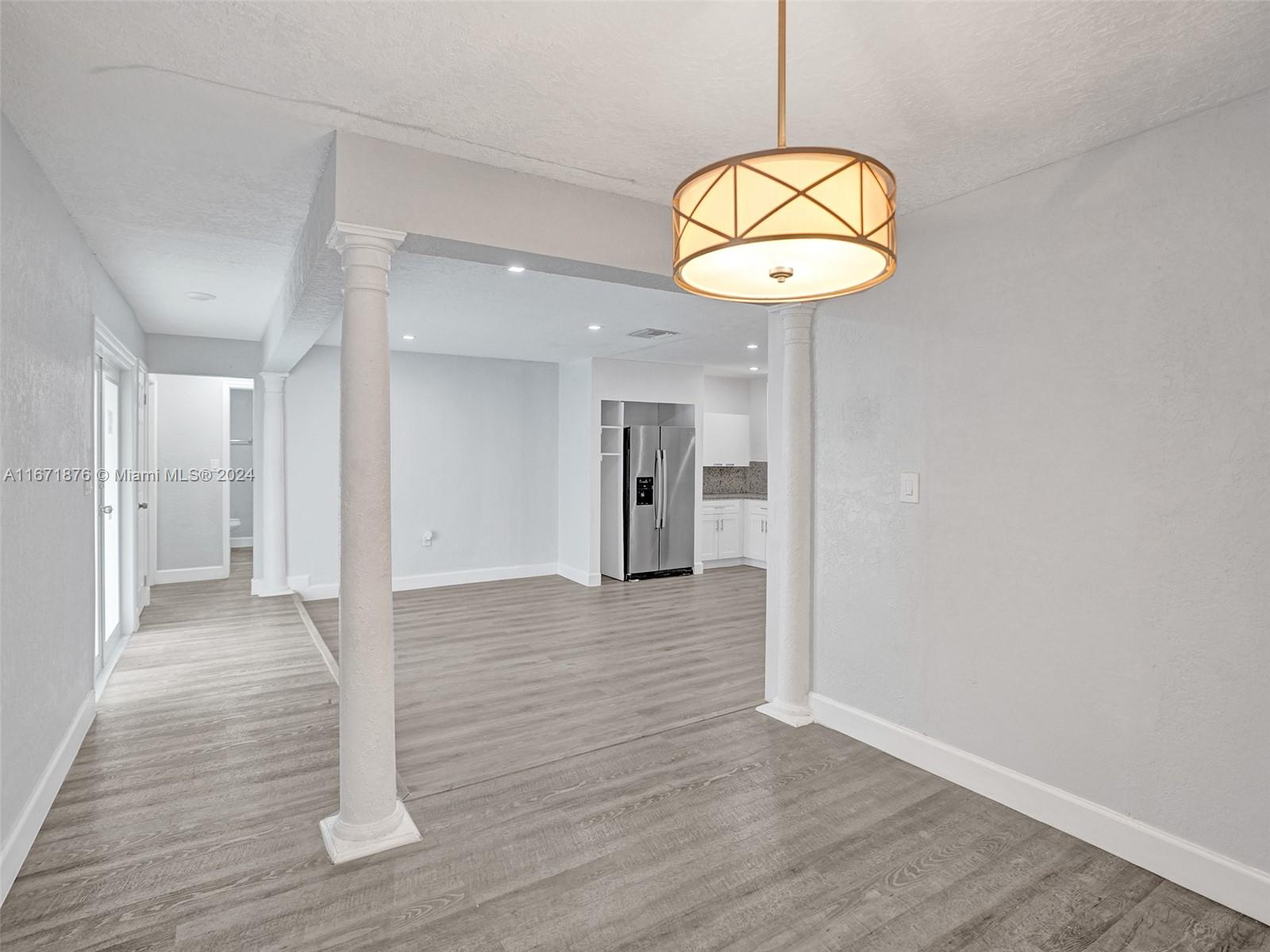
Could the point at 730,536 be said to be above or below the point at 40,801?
above

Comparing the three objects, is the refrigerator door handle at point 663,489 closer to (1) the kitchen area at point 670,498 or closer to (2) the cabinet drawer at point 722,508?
(1) the kitchen area at point 670,498

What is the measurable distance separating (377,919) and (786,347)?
292 centimetres

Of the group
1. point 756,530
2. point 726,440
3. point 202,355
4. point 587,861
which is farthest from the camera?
point 726,440

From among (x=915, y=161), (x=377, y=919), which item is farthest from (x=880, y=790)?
(x=915, y=161)

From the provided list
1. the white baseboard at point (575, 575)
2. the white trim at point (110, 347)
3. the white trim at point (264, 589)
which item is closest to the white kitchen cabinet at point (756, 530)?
the white baseboard at point (575, 575)

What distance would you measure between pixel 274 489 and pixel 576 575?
3.06 metres

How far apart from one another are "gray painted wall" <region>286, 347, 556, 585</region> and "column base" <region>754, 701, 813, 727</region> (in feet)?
14.7

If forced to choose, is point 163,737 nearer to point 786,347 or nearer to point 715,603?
point 786,347

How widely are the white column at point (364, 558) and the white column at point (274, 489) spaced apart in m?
4.52

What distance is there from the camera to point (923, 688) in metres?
3.02

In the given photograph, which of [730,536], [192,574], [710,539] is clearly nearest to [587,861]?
[710,539]

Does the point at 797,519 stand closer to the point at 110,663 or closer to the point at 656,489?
the point at 656,489

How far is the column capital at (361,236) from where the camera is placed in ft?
7.57

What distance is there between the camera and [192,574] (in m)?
7.60
